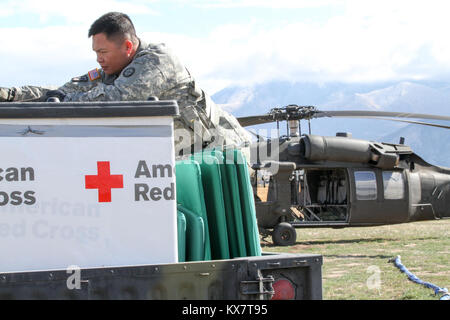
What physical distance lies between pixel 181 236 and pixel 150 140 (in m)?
0.57

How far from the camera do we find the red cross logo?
2.93 meters

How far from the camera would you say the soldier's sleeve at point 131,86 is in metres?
4.00

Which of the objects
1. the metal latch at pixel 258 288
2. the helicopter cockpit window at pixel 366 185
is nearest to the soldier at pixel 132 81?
the metal latch at pixel 258 288

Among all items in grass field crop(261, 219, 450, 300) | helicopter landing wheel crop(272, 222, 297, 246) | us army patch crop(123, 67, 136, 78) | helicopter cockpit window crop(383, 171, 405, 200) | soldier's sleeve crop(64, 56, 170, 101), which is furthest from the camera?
helicopter cockpit window crop(383, 171, 405, 200)

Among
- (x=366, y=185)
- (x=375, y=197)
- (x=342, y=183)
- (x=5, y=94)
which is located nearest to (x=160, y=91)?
(x=5, y=94)

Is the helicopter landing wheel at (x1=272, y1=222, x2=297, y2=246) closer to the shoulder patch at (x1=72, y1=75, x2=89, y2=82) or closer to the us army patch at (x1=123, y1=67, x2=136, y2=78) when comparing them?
the shoulder patch at (x1=72, y1=75, x2=89, y2=82)

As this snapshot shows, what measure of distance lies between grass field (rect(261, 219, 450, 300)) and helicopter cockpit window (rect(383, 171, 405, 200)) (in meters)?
1.05

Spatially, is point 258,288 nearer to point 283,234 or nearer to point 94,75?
point 94,75

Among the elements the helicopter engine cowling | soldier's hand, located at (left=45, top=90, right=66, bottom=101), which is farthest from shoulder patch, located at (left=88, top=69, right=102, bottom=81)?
the helicopter engine cowling

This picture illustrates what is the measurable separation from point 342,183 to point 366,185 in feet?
3.77

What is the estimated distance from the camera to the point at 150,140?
3.03 metres

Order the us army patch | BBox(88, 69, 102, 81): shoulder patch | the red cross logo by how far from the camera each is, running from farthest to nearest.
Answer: BBox(88, 69, 102, 81): shoulder patch < the us army patch < the red cross logo

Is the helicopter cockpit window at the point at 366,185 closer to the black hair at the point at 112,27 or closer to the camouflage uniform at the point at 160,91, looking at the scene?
the camouflage uniform at the point at 160,91

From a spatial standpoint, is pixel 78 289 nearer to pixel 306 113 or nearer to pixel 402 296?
pixel 402 296
